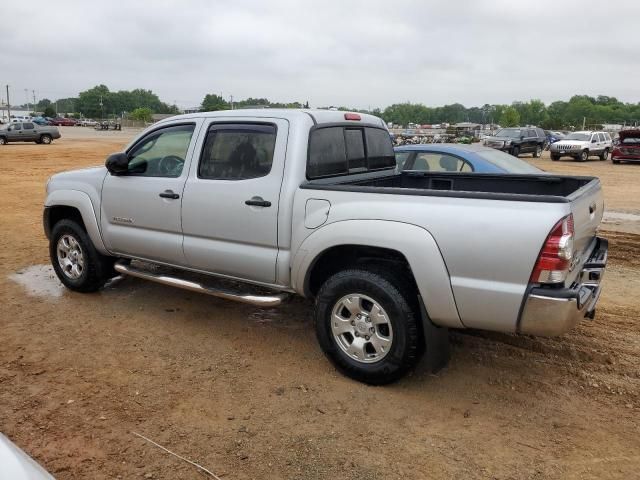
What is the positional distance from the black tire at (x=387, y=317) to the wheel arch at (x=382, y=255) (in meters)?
0.15

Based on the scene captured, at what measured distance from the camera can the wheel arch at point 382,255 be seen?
348cm

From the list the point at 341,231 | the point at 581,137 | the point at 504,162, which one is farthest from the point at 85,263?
the point at 581,137

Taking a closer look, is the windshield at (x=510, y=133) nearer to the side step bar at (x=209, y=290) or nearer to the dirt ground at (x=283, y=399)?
the dirt ground at (x=283, y=399)

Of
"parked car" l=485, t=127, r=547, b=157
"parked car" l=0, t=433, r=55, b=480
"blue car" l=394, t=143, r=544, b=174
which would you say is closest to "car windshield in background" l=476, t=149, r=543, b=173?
"blue car" l=394, t=143, r=544, b=174

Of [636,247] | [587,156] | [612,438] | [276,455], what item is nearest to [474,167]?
[636,247]

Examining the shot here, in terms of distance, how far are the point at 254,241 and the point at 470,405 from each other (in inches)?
77.2

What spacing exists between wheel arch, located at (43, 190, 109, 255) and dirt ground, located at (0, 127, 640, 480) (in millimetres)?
702

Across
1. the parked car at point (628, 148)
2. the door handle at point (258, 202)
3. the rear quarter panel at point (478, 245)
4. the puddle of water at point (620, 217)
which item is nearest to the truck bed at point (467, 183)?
the rear quarter panel at point (478, 245)

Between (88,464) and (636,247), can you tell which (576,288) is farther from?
(636,247)

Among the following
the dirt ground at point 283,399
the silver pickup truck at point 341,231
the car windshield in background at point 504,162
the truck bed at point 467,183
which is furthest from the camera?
the car windshield in background at point 504,162

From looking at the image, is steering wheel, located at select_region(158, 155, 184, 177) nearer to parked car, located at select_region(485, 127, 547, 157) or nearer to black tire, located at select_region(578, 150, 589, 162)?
parked car, located at select_region(485, 127, 547, 157)

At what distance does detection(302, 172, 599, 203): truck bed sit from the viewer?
406cm

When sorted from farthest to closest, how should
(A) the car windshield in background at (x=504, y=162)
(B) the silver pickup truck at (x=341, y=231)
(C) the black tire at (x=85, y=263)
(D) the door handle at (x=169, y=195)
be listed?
1. (A) the car windshield in background at (x=504, y=162)
2. (C) the black tire at (x=85, y=263)
3. (D) the door handle at (x=169, y=195)
4. (B) the silver pickup truck at (x=341, y=231)

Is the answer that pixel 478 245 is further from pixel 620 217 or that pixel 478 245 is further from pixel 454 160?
pixel 620 217
